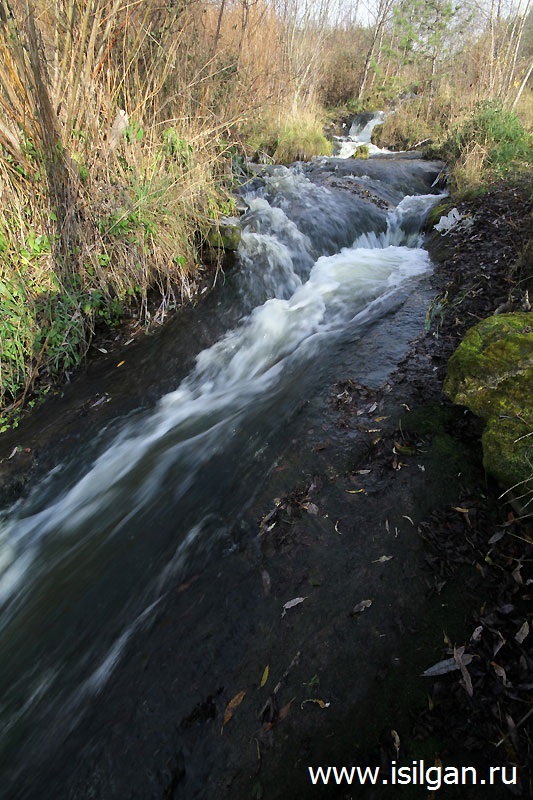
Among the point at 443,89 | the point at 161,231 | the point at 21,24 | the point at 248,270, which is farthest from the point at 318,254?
the point at 443,89

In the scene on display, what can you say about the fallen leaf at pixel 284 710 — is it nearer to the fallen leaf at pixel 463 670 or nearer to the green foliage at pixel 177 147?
the fallen leaf at pixel 463 670

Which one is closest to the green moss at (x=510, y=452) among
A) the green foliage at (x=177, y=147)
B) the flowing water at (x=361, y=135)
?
the green foliage at (x=177, y=147)

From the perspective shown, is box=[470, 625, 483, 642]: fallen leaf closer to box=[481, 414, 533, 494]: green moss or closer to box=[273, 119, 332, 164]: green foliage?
box=[481, 414, 533, 494]: green moss

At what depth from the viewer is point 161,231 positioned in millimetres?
4684

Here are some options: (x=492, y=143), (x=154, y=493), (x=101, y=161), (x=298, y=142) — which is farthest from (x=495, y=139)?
(x=154, y=493)

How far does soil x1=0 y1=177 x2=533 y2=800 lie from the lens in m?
1.49

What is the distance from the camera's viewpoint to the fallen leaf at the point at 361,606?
1875mm

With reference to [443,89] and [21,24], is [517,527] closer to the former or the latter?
[21,24]

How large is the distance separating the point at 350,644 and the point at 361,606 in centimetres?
17

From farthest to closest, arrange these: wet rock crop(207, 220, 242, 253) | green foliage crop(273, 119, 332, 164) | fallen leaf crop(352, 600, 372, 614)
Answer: green foliage crop(273, 119, 332, 164)
wet rock crop(207, 220, 242, 253)
fallen leaf crop(352, 600, 372, 614)

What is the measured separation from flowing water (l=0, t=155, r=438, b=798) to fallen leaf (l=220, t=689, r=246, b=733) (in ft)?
2.18

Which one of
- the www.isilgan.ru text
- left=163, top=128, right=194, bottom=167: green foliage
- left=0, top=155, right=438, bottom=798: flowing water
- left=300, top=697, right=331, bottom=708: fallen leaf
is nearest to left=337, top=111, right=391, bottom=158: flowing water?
left=0, top=155, right=438, bottom=798: flowing water

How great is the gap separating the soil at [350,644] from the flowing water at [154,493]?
276 millimetres

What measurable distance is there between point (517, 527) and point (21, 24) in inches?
195
